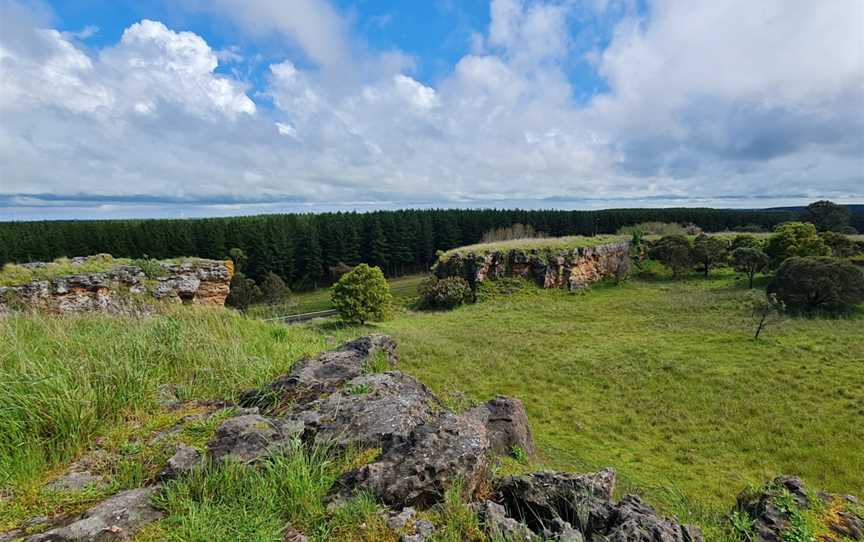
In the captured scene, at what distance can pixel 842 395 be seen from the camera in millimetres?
13758

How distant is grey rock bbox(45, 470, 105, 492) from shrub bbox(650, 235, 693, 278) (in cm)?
4683

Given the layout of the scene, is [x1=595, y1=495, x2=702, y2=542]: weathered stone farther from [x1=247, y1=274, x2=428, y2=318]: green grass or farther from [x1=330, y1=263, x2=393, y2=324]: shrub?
[x1=247, y1=274, x2=428, y2=318]: green grass

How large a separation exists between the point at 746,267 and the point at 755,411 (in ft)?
95.7

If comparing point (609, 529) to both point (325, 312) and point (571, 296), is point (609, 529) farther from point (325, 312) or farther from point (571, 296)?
point (325, 312)

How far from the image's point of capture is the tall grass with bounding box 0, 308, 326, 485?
3285 mm

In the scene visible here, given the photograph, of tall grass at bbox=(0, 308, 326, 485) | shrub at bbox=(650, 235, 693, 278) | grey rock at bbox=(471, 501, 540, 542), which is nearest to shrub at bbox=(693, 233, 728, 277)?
shrub at bbox=(650, 235, 693, 278)

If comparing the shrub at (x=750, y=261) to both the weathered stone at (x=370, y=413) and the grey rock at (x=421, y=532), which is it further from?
the grey rock at (x=421, y=532)

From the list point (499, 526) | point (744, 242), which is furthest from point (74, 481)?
point (744, 242)

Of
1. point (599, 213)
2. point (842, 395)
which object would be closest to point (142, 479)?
point (842, 395)

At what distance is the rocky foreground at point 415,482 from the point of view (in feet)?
8.90

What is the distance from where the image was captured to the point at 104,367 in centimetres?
407

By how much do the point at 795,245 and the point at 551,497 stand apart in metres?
45.7

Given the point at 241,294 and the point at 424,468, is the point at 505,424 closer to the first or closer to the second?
the point at 424,468

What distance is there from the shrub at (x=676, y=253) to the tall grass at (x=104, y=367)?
43.4 meters
